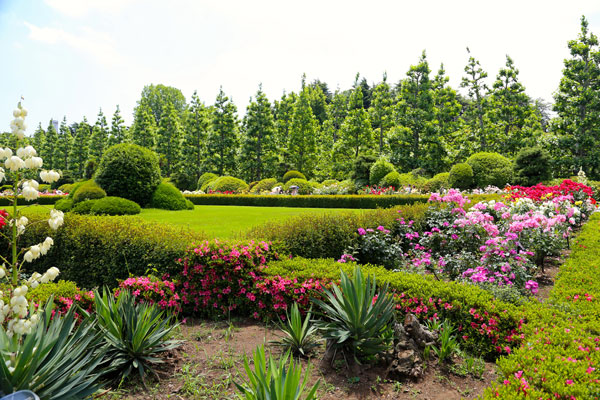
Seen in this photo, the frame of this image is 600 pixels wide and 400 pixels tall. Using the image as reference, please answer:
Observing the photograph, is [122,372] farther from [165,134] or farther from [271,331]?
[165,134]

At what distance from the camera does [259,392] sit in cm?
206

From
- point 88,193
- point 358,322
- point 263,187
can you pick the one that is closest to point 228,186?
point 263,187

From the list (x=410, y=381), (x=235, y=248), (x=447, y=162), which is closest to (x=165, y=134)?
(x=447, y=162)

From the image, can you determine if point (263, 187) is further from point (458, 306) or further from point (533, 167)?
point (458, 306)

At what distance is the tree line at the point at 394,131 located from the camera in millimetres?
22016

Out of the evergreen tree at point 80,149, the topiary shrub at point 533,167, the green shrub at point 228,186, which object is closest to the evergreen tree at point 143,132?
the evergreen tree at point 80,149

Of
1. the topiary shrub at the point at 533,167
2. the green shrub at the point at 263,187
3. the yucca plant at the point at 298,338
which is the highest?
the topiary shrub at the point at 533,167

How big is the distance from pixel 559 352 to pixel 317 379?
1.87 meters

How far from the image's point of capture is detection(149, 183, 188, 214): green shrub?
13.0 meters

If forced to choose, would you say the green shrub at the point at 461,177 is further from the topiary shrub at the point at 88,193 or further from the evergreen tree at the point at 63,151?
the evergreen tree at the point at 63,151

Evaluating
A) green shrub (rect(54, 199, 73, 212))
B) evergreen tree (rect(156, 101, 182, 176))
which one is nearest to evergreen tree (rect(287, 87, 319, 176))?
evergreen tree (rect(156, 101, 182, 176))

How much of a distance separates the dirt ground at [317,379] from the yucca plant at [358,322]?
19cm

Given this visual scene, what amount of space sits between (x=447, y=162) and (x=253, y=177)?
1540 centimetres

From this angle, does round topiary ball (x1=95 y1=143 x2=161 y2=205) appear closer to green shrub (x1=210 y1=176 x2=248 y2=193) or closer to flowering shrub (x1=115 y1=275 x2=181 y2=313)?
flowering shrub (x1=115 y1=275 x2=181 y2=313)
